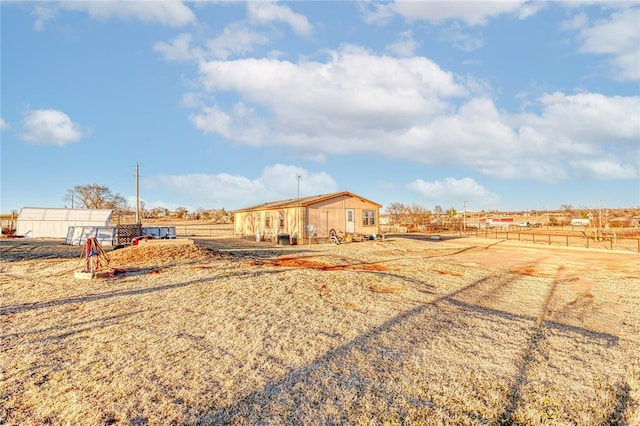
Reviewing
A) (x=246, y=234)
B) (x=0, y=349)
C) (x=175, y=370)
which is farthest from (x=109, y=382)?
(x=246, y=234)

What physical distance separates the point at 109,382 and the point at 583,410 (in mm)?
5562

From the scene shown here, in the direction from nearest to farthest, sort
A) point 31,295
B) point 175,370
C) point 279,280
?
point 175,370
point 31,295
point 279,280

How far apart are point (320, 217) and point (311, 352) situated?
843 inches

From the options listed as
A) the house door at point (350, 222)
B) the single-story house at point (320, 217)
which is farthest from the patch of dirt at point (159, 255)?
the house door at point (350, 222)

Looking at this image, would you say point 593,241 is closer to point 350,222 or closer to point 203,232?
point 350,222

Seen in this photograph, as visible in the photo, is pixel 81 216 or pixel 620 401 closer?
pixel 620 401

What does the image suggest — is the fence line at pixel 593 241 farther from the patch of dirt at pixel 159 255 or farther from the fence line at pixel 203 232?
the fence line at pixel 203 232

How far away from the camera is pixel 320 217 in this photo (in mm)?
26891

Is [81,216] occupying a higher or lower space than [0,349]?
higher

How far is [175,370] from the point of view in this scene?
15.9 ft

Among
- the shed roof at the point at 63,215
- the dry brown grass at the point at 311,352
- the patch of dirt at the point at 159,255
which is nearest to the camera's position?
the dry brown grass at the point at 311,352

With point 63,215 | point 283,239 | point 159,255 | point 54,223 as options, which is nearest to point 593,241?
point 283,239

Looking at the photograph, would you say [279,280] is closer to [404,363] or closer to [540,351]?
[404,363]

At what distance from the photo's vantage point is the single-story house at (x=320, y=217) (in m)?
26.3
